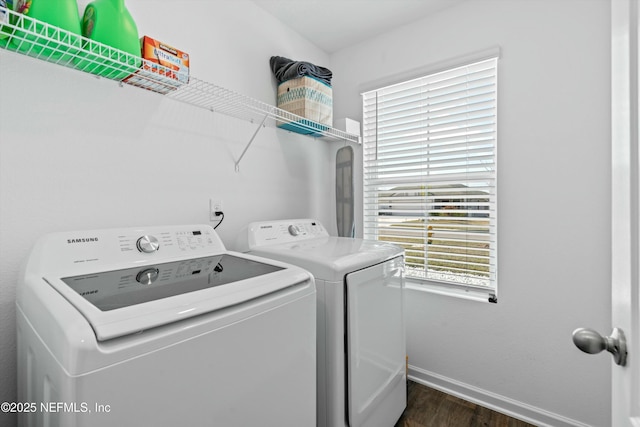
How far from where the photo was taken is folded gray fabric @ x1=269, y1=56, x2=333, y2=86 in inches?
78.0

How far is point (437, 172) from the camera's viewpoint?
2180 mm

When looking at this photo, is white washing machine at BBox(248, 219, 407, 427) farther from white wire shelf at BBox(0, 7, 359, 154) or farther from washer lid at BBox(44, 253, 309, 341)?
white wire shelf at BBox(0, 7, 359, 154)

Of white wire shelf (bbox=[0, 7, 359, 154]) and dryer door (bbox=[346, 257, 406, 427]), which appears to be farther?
dryer door (bbox=[346, 257, 406, 427])

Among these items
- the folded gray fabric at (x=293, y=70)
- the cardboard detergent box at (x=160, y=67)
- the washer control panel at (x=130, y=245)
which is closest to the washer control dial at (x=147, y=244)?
the washer control panel at (x=130, y=245)

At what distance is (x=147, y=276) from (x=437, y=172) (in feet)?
6.14

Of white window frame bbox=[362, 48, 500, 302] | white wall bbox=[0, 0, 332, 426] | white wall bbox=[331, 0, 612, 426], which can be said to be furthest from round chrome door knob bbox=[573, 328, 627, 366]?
white wall bbox=[0, 0, 332, 426]

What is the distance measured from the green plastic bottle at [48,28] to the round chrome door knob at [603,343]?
1578 millimetres

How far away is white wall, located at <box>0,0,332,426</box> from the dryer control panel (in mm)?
176

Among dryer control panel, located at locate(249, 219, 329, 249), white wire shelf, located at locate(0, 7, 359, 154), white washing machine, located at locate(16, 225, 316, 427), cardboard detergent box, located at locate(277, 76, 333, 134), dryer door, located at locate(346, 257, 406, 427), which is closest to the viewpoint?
white washing machine, located at locate(16, 225, 316, 427)

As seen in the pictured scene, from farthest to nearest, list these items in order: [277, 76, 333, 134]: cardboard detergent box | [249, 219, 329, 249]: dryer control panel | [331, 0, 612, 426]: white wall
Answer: [277, 76, 333, 134]: cardboard detergent box → [249, 219, 329, 249]: dryer control panel → [331, 0, 612, 426]: white wall

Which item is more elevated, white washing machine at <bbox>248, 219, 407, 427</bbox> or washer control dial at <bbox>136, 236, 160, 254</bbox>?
washer control dial at <bbox>136, 236, 160, 254</bbox>

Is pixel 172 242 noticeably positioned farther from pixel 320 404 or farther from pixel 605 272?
pixel 605 272

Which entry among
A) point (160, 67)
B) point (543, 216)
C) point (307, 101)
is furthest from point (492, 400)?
point (160, 67)

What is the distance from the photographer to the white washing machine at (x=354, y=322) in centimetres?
132
